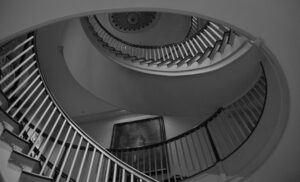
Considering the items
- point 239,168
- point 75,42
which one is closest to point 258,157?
point 239,168

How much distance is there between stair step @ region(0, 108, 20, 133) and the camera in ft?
7.33

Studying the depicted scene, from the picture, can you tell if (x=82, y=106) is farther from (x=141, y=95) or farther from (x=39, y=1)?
(x=39, y=1)

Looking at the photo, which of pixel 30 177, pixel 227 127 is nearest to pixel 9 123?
pixel 30 177

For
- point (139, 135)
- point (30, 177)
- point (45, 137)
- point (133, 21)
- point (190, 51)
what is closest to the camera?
point (30, 177)

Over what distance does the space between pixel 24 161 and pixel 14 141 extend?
212mm

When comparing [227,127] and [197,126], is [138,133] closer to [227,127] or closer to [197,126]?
[197,126]

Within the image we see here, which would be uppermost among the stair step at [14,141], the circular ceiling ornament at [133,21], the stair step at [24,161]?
the circular ceiling ornament at [133,21]

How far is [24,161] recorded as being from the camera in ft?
7.28

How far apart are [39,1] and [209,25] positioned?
4093 millimetres

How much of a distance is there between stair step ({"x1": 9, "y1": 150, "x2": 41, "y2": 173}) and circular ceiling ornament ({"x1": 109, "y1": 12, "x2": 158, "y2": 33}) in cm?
818

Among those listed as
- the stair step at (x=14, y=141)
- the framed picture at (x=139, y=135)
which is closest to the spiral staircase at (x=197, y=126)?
the framed picture at (x=139, y=135)

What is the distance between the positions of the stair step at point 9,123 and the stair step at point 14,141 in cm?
19

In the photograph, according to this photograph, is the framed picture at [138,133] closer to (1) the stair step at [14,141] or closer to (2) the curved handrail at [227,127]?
(2) the curved handrail at [227,127]

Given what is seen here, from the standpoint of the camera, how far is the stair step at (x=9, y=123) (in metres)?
2.23
